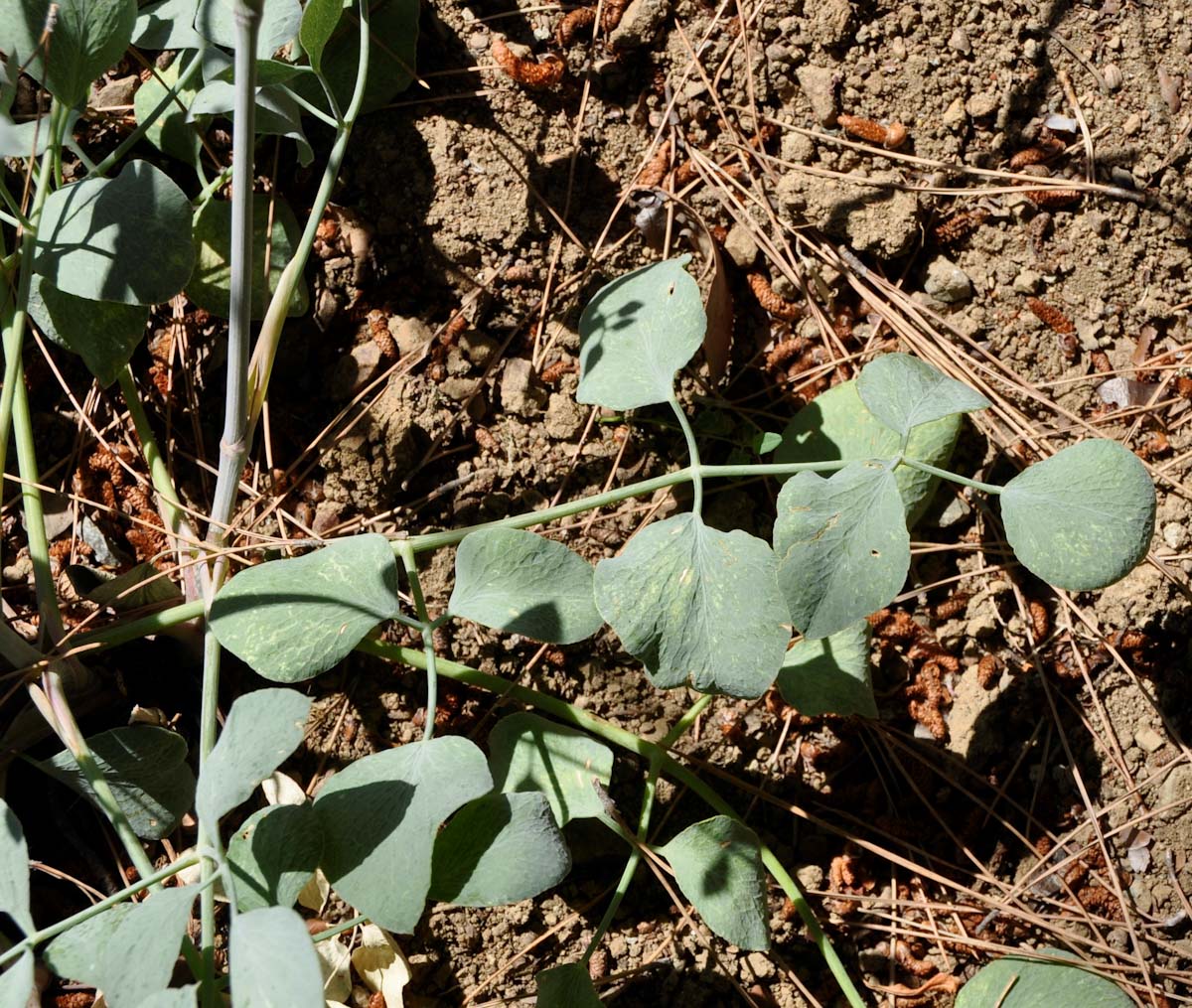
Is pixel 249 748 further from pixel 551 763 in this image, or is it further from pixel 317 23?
pixel 317 23

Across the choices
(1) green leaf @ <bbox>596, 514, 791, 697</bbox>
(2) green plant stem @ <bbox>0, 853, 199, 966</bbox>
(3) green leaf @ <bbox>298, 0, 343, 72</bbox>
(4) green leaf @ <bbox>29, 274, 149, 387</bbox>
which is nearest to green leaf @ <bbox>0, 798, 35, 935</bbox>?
(2) green plant stem @ <bbox>0, 853, 199, 966</bbox>

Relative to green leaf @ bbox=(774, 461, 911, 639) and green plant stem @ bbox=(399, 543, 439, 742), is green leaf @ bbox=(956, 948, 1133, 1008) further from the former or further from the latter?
green plant stem @ bbox=(399, 543, 439, 742)

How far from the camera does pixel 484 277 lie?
1.51 metres

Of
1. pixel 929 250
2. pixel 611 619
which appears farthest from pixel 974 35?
pixel 611 619

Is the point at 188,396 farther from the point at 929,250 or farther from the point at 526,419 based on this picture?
the point at 929,250

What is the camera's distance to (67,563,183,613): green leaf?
53.9 inches

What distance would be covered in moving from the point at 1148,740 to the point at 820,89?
1.06 meters

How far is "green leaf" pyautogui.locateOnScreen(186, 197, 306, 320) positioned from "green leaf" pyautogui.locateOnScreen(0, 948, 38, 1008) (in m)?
0.80

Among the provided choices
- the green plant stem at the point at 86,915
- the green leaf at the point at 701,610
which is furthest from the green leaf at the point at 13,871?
the green leaf at the point at 701,610

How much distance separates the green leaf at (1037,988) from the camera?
116 cm

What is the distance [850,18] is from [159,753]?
1.41m

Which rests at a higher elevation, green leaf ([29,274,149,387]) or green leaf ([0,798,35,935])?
green leaf ([29,274,149,387])

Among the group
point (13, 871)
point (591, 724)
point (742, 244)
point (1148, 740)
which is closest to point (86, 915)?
point (13, 871)

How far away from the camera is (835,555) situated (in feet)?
3.43
